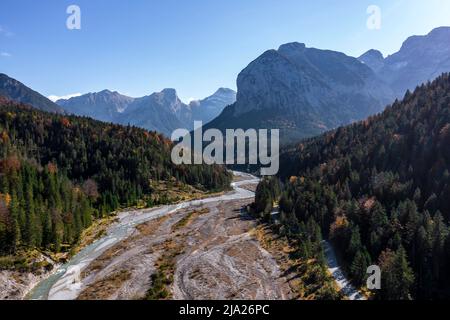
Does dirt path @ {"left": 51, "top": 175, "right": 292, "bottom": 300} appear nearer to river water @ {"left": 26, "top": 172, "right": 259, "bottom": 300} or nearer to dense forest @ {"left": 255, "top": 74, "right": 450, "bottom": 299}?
river water @ {"left": 26, "top": 172, "right": 259, "bottom": 300}

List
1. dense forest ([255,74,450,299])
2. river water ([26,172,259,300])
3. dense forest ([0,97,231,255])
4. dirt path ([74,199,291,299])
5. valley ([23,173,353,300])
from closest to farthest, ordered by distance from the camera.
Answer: river water ([26,172,259,300]), valley ([23,173,353,300]), dirt path ([74,199,291,299]), dense forest ([255,74,450,299]), dense forest ([0,97,231,255])

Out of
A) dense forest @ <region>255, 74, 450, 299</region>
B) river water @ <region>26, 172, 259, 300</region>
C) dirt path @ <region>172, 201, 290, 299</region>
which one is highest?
dense forest @ <region>255, 74, 450, 299</region>

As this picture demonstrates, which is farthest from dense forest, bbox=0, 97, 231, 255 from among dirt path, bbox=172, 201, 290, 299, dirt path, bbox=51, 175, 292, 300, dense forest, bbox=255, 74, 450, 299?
dense forest, bbox=255, 74, 450, 299

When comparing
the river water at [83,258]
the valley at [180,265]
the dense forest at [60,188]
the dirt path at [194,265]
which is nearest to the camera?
the river water at [83,258]

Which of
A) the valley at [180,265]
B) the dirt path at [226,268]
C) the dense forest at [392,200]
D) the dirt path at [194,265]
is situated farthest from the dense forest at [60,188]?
the dense forest at [392,200]

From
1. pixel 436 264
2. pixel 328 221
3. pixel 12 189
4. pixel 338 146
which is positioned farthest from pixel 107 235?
pixel 338 146

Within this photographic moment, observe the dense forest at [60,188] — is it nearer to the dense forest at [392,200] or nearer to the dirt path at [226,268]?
the dirt path at [226,268]

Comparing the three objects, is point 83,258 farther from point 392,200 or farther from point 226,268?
point 392,200
